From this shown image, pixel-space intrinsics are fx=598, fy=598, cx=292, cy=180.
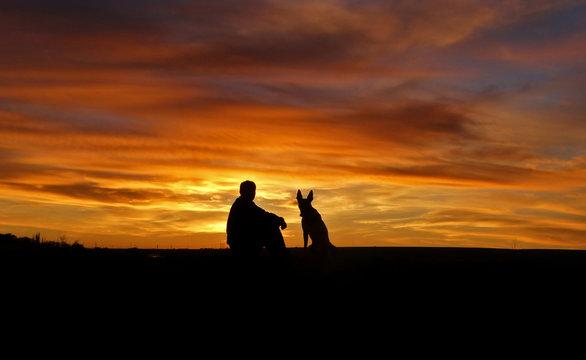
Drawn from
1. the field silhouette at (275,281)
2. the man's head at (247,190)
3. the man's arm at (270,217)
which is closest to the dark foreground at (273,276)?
the field silhouette at (275,281)

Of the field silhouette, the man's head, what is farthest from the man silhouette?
the field silhouette

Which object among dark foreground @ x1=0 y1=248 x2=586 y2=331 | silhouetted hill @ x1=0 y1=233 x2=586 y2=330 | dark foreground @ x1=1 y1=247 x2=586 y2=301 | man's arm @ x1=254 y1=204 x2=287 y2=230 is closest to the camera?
dark foreground @ x1=0 y1=248 x2=586 y2=331

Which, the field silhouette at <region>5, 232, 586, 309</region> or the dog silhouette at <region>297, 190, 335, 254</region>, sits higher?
the dog silhouette at <region>297, 190, 335, 254</region>

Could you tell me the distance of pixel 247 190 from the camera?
1591 cm

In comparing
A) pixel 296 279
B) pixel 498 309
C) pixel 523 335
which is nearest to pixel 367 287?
pixel 296 279

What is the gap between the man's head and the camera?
15.8 m

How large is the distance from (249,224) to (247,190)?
954mm

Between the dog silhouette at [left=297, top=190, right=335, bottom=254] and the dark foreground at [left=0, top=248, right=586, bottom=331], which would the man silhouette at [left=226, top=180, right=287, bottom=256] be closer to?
the dark foreground at [left=0, top=248, right=586, bottom=331]

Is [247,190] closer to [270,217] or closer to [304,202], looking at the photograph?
[270,217]

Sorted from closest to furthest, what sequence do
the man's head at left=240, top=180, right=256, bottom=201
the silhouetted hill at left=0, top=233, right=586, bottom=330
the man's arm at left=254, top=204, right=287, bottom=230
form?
the silhouetted hill at left=0, top=233, right=586, bottom=330 < the man's head at left=240, top=180, right=256, bottom=201 < the man's arm at left=254, top=204, right=287, bottom=230

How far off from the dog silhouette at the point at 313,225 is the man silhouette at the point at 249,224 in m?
6.54

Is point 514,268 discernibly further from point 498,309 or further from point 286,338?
point 286,338

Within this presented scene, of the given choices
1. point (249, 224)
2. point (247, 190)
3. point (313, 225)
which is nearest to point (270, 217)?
point (249, 224)

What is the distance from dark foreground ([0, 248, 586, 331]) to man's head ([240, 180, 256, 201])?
1.83m
